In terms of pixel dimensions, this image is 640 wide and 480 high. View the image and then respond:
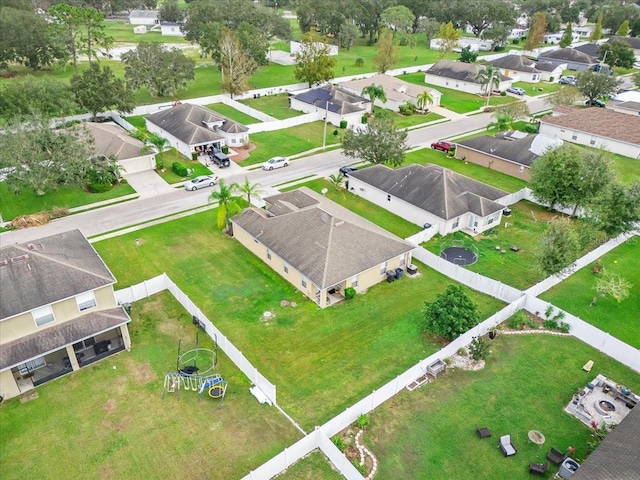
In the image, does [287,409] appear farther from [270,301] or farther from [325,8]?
[325,8]

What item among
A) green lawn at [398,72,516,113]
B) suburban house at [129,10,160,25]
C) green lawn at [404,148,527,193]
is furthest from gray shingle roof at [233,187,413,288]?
suburban house at [129,10,160,25]

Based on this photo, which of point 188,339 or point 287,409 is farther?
point 188,339

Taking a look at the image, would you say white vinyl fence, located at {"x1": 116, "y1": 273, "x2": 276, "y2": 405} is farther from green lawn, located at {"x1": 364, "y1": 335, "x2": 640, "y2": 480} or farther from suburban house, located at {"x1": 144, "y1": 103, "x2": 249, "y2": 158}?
suburban house, located at {"x1": 144, "y1": 103, "x2": 249, "y2": 158}

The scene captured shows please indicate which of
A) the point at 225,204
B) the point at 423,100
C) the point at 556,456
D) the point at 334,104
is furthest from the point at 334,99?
the point at 556,456

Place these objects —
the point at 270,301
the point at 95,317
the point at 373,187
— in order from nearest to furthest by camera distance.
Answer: the point at 95,317
the point at 270,301
the point at 373,187

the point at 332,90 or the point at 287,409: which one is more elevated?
the point at 332,90

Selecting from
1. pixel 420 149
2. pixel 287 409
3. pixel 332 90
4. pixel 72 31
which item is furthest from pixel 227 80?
pixel 287 409

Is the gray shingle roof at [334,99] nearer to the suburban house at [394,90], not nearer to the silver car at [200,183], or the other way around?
the suburban house at [394,90]

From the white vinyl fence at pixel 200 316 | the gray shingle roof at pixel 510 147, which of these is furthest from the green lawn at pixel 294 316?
the gray shingle roof at pixel 510 147
